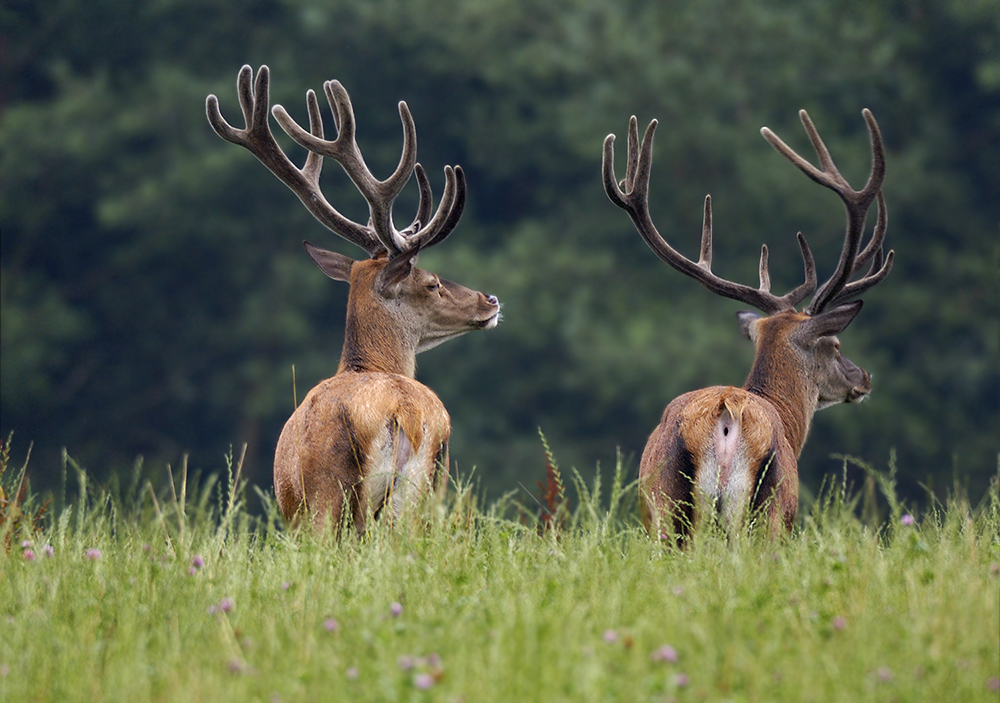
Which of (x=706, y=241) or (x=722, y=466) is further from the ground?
(x=706, y=241)

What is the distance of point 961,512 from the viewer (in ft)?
13.1

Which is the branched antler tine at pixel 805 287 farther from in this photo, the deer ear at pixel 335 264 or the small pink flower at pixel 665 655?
the small pink flower at pixel 665 655

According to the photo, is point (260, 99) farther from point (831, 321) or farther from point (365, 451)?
point (831, 321)

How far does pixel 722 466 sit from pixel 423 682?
2316 mm

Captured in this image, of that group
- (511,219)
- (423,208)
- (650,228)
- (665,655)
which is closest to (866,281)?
(650,228)

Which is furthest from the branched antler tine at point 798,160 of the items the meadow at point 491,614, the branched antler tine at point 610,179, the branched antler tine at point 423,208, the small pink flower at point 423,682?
the small pink flower at point 423,682

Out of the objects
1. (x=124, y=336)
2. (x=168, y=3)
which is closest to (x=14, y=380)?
(x=124, y=336)

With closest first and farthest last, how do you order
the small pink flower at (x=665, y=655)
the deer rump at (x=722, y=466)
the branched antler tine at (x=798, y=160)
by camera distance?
1. the small pink flower at (x=665, y=655)
2. the deer rump at (x=722, y=466)
3. the branched antler tine at (x=798, y=160)

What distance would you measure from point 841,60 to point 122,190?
10.2 meters

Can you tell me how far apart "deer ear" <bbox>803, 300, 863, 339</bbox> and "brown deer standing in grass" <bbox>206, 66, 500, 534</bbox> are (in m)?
1.43

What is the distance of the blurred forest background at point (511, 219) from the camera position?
16.7 m

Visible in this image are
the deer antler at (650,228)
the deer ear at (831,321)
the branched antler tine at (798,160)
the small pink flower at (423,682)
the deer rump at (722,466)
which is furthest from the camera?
the deer antler at (650,228)

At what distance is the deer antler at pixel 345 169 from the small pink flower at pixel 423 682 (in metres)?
3.28

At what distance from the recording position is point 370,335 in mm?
5477
